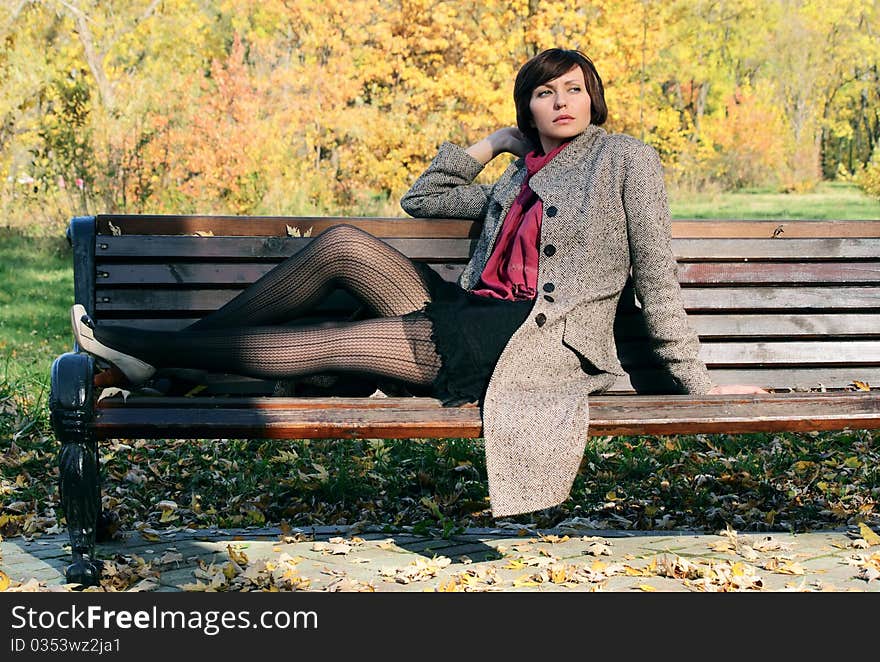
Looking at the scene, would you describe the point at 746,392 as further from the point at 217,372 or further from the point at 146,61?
the point at 146,61

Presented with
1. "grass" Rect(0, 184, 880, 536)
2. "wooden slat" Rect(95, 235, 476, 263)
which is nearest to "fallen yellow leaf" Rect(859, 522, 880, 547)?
"grass" Rect(0, 184, 880, 536)

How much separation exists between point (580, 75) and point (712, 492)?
191 centimetres

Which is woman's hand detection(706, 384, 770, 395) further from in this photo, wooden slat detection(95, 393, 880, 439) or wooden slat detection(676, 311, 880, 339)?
wooden slat detection(676, 311, 880, 339)

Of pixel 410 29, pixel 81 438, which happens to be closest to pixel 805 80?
pixel 410 29

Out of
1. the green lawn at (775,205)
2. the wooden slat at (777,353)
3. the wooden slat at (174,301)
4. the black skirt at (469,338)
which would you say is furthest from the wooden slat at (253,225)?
the green lawn at (775,205)

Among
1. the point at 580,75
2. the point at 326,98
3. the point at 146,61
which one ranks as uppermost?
the point at 146,61

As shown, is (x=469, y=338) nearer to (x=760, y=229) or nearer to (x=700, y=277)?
(x=700, y=277)

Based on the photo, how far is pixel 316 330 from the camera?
368 centimetres

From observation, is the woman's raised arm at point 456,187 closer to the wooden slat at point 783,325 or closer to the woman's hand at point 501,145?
the woman's hand at point 501,145

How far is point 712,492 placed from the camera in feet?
15.8

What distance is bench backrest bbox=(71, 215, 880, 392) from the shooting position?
407cm

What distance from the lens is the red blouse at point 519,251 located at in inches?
150

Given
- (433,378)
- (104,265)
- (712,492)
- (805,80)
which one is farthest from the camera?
(805,80)

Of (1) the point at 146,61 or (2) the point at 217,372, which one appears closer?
(2) the point at 217,372
